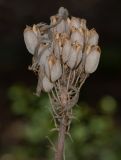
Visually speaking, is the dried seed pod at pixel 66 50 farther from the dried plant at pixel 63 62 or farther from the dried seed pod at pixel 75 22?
the dried seed pod at pixel 75 22

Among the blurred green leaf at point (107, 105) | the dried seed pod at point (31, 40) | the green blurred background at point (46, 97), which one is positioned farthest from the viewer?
the blurred green leaf at point (107, 105)

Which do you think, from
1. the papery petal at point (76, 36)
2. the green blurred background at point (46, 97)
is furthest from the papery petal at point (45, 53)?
the green blurred background at point (46, 97)

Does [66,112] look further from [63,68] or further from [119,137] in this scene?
[119,137]

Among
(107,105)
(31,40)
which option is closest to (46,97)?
(107,105)

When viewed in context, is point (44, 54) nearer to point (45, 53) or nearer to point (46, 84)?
point (45, 53)

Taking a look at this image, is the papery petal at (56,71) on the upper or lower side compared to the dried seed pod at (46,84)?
upper

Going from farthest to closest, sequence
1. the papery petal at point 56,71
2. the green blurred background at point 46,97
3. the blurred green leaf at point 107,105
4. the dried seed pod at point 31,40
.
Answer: the blurred green leaf at point 107,105, the green blurred background at point 46,97, the dried seed pod at point 31,40, the papery petal at point 56,71

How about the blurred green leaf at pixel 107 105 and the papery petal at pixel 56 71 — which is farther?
the blurred green leaf at pixel 107 105

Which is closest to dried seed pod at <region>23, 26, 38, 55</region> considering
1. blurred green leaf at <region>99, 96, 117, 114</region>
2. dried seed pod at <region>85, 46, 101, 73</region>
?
dried seed pod at <region>85, 46, 101, 73</region>
